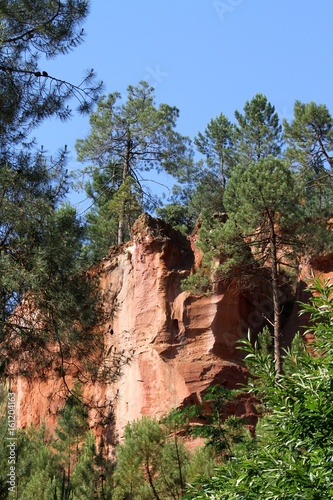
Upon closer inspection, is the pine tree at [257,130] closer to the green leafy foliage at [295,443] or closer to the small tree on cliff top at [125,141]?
the small tree on cliff top at [125,141]

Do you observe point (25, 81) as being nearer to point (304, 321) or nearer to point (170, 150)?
point (304, 321)

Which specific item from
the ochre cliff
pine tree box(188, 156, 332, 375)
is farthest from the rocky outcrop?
pine tree box(188, 156, 332, 375)

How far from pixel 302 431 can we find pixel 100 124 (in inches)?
1019

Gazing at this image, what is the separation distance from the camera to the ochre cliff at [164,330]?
739 inches

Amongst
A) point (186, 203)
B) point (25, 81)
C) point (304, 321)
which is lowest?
point (304, 321)

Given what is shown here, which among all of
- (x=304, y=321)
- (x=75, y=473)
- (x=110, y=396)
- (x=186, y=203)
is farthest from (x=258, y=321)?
(x=186, y=203)

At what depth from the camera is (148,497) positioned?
1330 centimetres

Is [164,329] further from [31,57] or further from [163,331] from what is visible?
[31,57]

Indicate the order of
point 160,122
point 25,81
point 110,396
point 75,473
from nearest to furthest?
point 25,81 → point 75,473 → point 110,396 → point 160,122

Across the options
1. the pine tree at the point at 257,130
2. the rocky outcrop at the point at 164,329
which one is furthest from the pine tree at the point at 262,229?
the pine tree at the point at 257,130

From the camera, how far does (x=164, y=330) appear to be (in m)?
19.7

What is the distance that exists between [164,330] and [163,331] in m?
0.04

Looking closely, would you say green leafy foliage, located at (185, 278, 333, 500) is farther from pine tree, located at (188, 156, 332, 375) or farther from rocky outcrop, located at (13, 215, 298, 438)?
pine tree, located at (188, 156, 332, 375)

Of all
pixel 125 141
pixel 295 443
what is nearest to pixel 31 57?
pixel 295 443
